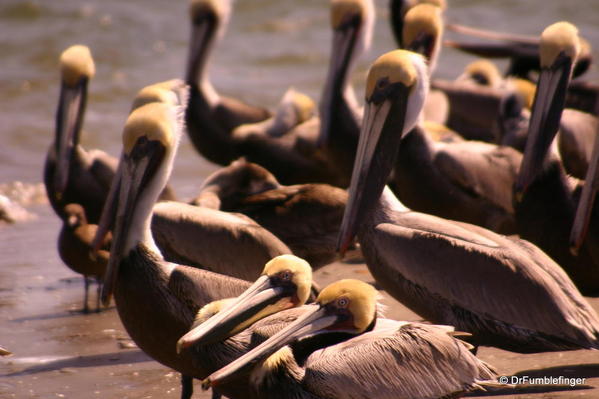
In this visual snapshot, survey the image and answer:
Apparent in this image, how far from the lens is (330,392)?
11.8 feet

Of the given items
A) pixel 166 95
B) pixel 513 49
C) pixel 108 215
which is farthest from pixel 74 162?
pixel 513 49

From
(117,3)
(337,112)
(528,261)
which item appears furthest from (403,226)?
(117,3)

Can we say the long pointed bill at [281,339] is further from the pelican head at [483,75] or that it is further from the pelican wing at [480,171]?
the pelican head at [483,75]

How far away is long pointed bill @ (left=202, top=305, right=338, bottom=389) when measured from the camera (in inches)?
140

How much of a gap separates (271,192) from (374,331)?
212 centimetres

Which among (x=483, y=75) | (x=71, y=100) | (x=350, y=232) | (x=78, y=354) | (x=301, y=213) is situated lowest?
(x=483, y=75)

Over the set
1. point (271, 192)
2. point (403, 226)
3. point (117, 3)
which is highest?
point (403, 226)

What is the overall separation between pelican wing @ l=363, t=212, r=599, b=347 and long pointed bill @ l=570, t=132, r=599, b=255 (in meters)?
0.47

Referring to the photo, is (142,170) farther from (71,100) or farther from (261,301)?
(71,100)

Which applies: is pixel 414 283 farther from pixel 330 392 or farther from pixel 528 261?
pixel 330 392

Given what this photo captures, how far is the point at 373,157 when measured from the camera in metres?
4.80

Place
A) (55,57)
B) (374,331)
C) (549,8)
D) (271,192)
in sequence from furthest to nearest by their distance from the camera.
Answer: (549,8) → (55,57) → (271,192) → (374,331)

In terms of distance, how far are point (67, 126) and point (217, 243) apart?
7.06ft

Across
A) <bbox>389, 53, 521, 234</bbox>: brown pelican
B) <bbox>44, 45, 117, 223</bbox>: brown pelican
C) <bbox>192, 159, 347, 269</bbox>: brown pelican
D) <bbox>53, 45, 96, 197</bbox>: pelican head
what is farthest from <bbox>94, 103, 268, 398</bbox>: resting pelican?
<bbox>53, 45, 96, 197</bbox>: pelican head
